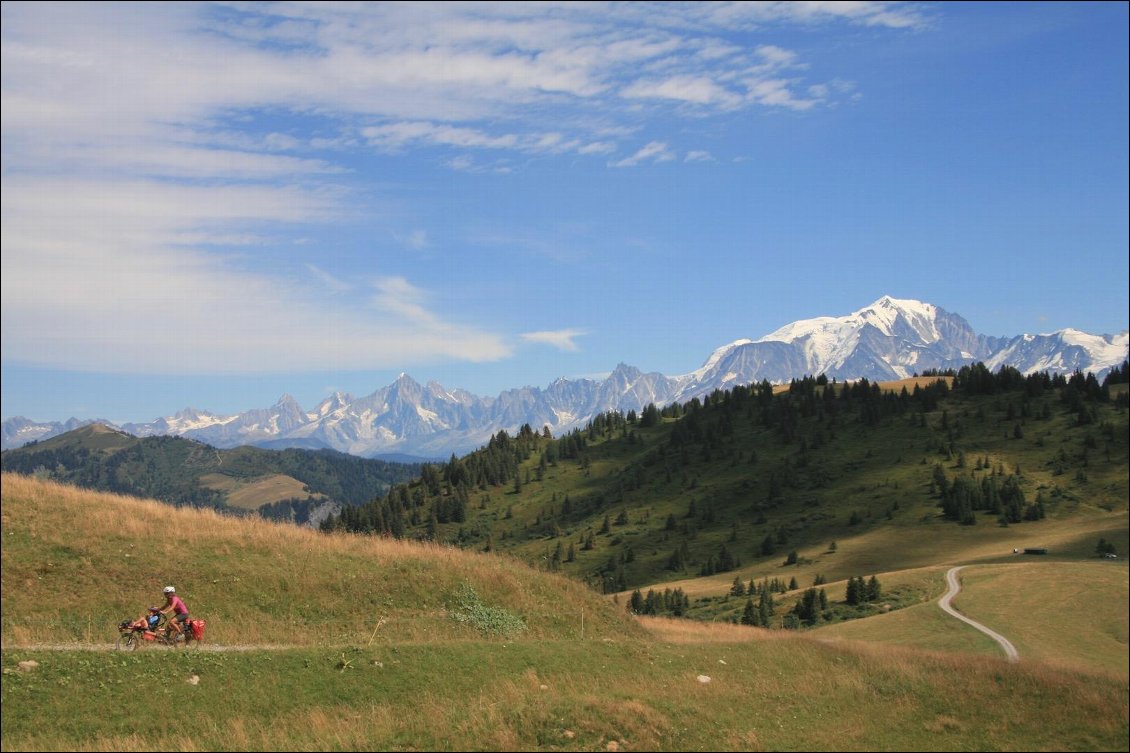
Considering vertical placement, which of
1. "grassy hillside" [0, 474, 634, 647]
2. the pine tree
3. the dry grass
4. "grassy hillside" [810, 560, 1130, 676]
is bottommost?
the pine tree

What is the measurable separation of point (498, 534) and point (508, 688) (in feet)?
511

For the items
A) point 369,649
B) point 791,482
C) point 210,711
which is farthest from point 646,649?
point 791,482

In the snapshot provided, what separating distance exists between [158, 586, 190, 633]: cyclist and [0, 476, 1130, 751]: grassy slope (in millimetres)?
1756

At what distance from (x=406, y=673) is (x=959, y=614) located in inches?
1080

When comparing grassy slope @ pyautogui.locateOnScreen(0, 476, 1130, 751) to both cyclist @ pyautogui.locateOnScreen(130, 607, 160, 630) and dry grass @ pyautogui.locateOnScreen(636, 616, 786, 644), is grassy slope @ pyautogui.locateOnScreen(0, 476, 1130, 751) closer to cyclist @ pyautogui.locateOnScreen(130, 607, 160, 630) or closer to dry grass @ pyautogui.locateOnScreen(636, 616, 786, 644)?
dry grass @ pyautogui.locateOnScreen(636, 616, 786, 644)

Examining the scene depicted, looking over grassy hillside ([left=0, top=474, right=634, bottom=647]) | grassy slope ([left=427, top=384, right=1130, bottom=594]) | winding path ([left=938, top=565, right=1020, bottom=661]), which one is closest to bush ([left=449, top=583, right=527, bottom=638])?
grassy hillside ([left=0, top=474, right=634, bottom=647])

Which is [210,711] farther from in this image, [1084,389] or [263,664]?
[1084,389]

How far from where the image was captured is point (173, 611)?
971 inches

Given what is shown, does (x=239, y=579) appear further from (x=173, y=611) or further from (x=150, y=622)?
(x=150, y=622)

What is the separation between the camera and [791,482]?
515 feet

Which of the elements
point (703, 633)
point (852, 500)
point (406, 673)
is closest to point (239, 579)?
point (406, 673)

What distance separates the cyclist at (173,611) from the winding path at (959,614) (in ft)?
87.3

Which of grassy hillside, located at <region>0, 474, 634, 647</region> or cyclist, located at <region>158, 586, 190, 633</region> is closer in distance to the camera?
cyclist, located at <region>158, 586, 190, 633</region>

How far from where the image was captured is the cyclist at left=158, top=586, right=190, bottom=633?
79.8 ft
